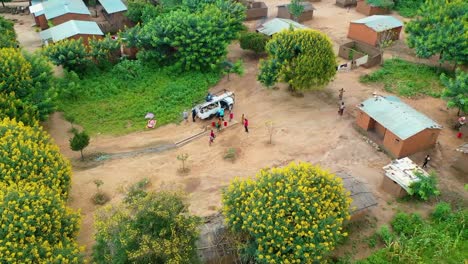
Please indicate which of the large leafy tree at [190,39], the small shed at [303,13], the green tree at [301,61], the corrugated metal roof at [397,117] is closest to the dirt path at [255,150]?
the corrugated metal roof at [397,117]

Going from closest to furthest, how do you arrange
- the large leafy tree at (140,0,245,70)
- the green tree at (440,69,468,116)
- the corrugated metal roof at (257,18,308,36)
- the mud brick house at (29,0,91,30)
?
the green tree at (440,69,468,116) → the large leafy tree at (140,0,245,70) → the corrugated metal roof at (257,18,308,36) → the mud brick house at (29,0,91,30)

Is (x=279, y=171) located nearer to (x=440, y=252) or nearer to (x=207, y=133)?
(x=440, y=252)

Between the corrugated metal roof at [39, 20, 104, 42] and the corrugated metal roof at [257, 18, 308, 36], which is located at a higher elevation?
Result: the corrugated metal roof at [39, 20, 104, 42]

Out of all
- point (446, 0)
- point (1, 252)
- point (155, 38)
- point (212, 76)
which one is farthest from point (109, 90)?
point (446, 0)

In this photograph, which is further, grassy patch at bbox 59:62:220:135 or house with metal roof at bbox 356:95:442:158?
grassy patch at bbox 59:62:220:135

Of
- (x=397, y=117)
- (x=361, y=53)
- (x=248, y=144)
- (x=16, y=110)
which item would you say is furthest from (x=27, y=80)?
(x=361, y=53)

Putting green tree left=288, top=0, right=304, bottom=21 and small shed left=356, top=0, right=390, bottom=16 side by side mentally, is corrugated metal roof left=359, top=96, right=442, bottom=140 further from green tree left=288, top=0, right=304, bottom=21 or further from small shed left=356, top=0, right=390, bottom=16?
small shed left=356, top=0, right=390, bottom=16

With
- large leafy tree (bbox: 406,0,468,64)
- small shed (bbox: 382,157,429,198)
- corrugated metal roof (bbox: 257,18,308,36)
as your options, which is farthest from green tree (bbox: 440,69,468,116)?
corrugated metal roof (bbox: 257,18,308,36)
